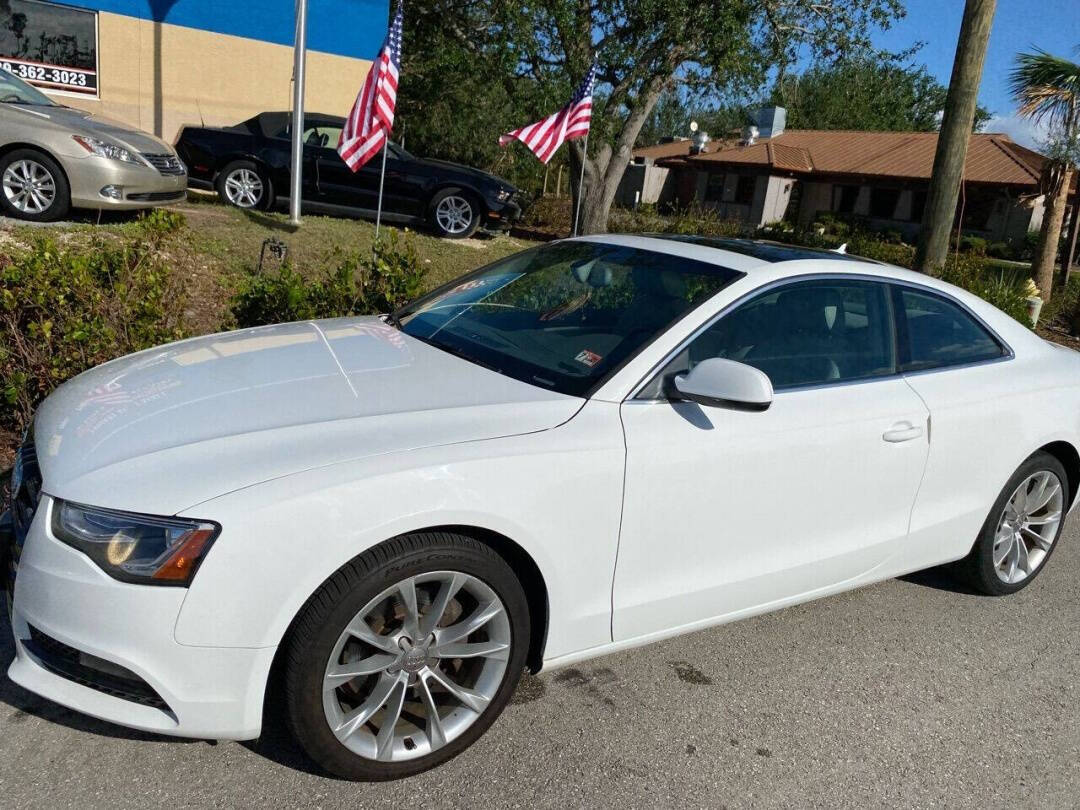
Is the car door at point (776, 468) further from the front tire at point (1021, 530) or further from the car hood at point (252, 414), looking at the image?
the front tire at point (1021, 530)

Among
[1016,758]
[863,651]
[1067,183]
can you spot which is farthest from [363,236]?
[1067,183]

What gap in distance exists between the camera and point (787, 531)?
3.32 m

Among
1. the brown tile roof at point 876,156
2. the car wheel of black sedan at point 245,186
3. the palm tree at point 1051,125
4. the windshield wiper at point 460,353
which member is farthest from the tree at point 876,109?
the windshield wiper at point 460,353

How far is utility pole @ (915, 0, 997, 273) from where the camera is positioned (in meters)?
9.88

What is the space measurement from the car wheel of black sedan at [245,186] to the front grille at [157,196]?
2312 mm

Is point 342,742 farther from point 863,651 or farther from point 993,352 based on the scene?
point 993,352

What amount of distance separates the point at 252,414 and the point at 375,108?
7710 millimetres

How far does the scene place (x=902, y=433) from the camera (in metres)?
3.56

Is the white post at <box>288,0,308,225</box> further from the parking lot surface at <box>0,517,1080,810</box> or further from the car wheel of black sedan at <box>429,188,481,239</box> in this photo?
the parking lot surface at <box>0,517,1080,810</box>

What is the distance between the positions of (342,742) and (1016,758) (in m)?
2.31

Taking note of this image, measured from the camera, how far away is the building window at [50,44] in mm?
14086

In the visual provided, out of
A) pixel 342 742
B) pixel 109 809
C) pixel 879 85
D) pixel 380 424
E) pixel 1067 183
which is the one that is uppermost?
pixel 879 85

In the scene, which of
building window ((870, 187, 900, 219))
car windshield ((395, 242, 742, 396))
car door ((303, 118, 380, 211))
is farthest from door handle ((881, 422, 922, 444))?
building window ((870, 187, 900, 219))

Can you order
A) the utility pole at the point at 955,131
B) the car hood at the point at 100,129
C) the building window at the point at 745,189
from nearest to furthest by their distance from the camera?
1. the car hood at the point at 100,129
2. the utility pole at the point at 955,131
3. the building window at the point at 745,189
